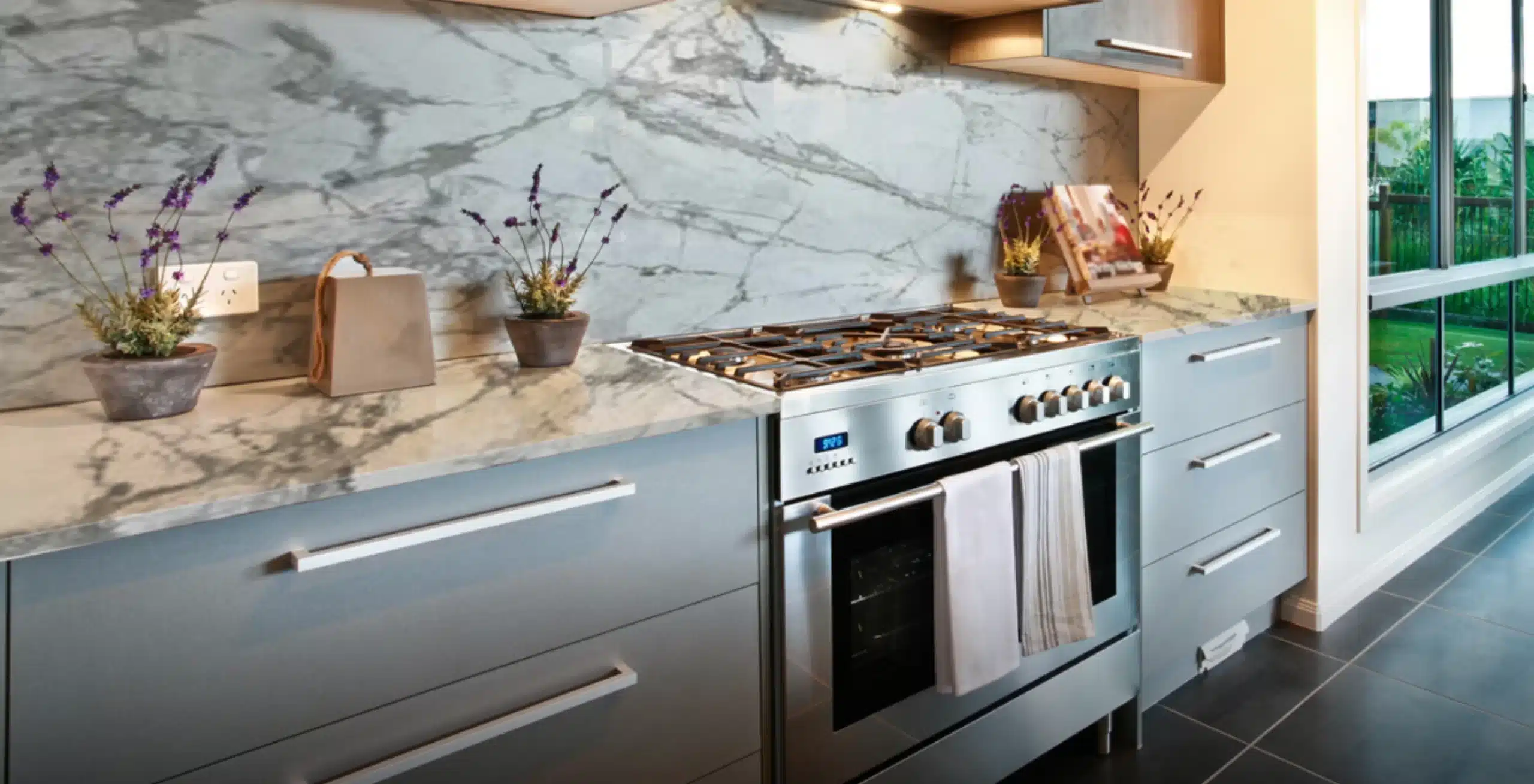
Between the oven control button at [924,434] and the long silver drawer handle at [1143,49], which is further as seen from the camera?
the long silver drawer handle at [1143,49]

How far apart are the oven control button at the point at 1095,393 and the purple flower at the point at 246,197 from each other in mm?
1501

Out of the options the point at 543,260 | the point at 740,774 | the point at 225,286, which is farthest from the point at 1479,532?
the point at 225,286

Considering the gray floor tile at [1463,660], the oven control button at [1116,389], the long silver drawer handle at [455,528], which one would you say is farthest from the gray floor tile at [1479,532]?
the long silver drawer handle at [455,528]

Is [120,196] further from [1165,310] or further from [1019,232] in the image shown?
[1165,310]

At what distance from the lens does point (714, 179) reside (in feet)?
7.25

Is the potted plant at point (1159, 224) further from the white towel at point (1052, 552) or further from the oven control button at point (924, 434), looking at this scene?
the oven control button at point (924, 434)

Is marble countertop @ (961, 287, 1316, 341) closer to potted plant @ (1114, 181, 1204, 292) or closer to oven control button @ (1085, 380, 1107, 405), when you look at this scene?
potted plant @ (1114, 181, 1204, 292)

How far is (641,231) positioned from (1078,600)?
1124 mm

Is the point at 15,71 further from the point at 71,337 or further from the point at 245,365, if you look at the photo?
the point at 245,365

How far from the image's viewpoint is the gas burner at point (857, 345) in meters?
1.72

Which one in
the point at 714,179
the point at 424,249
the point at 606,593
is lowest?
the point at 606,593

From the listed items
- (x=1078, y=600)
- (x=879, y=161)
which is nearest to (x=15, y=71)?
(x=879, y=161)

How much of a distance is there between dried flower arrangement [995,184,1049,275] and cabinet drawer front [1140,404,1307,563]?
61cm

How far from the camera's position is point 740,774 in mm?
1603
